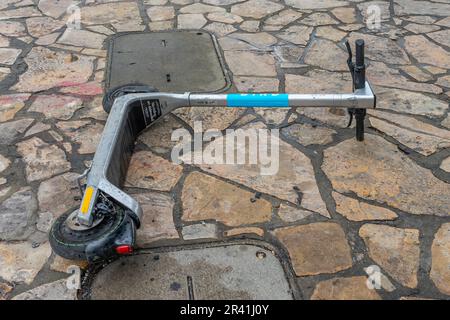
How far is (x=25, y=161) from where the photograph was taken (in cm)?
347

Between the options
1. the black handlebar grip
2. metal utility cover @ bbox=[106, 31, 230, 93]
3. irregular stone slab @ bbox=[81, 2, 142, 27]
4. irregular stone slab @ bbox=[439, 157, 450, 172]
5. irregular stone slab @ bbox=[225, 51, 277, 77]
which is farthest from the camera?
irregular stone slab @ bbox=[81, 2, 142, 27]

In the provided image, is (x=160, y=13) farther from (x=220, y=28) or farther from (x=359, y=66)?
(x=359, y=66)

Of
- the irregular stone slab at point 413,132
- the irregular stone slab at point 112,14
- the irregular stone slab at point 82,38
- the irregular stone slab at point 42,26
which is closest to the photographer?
the irregular stone slab at point 413,132

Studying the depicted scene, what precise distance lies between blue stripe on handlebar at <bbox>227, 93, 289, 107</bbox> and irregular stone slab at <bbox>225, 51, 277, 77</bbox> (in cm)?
121

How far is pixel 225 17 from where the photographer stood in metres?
5.75

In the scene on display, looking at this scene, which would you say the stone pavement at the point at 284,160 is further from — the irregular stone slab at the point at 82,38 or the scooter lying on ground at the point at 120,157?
the scooter lying on ground at the point at 120,157

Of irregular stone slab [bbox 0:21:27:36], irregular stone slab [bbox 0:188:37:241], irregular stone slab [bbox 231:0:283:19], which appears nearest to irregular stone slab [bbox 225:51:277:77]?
irregular stone slab [bbox 231:0:283:19]

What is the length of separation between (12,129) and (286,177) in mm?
2138

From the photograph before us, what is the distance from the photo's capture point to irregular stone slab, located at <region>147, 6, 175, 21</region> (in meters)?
5.76

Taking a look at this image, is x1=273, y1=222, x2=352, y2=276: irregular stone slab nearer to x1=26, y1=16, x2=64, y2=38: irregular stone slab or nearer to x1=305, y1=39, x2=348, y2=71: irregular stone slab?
x1=305, y1=39, x2=348, y2=71: irregular stone slab

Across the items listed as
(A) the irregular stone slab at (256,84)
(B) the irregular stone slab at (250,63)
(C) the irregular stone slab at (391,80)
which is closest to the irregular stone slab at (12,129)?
(A) the irregular stone slab at (256,84)

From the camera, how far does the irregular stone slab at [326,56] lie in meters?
4.68

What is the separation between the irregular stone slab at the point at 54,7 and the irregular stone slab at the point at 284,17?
8.19ft
